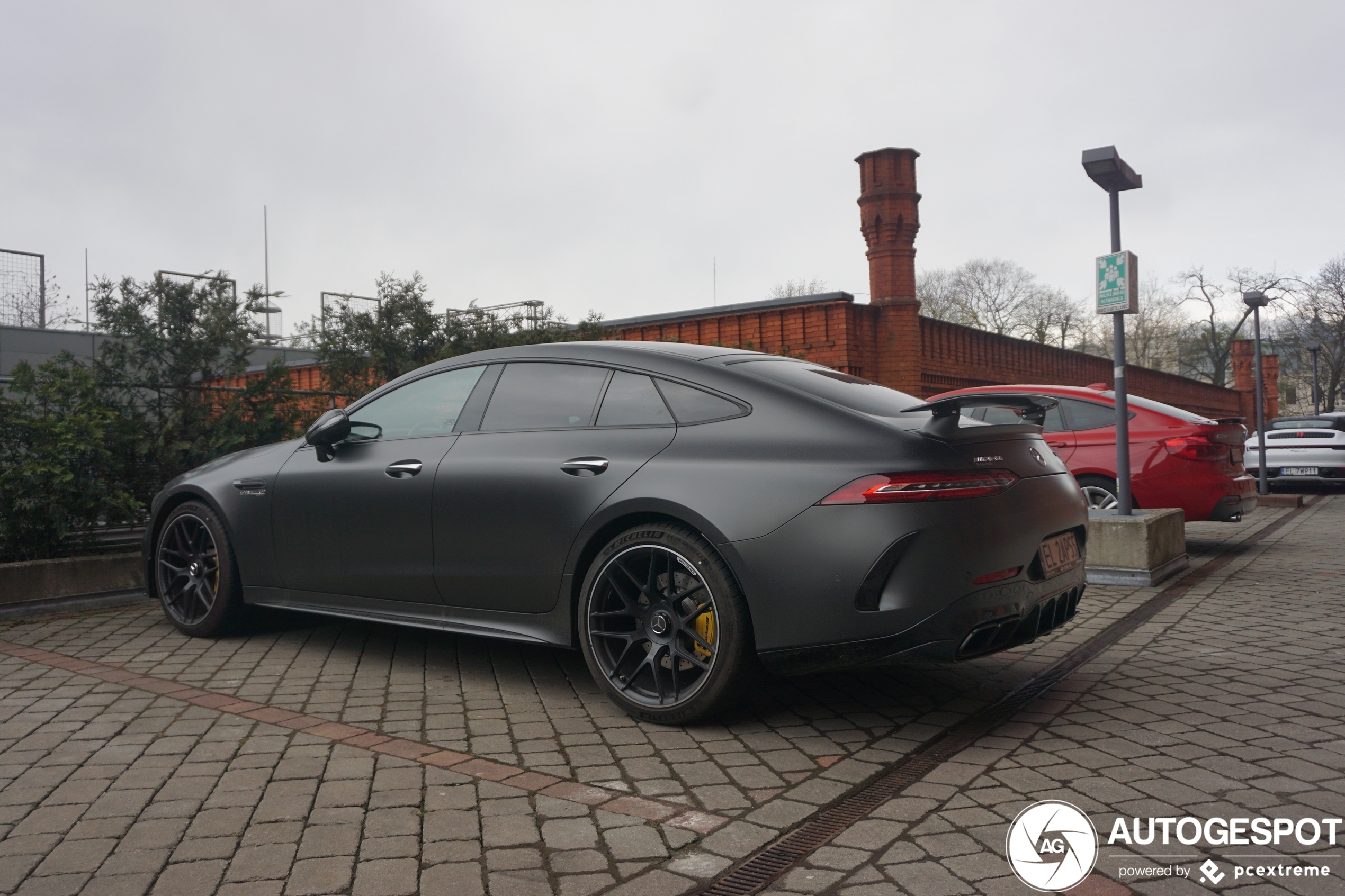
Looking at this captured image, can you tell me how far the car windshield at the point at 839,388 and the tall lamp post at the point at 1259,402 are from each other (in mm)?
12368

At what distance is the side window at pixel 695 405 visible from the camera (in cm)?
404

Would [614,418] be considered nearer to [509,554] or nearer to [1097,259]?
[509,554]

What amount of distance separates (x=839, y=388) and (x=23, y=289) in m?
20.2

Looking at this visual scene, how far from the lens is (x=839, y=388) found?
4.20 metres

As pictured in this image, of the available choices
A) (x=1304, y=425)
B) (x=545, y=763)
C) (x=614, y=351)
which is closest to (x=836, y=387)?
(x=614, y=351)

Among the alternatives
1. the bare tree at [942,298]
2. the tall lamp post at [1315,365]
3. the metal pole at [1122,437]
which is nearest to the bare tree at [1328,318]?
the tall lamp post at [1315,365]

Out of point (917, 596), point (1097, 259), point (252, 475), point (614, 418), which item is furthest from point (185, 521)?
point (1097, 259)

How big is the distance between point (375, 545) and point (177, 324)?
413 centimetres

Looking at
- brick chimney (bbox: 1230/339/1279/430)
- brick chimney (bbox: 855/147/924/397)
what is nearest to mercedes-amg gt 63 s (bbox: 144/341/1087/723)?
brick chimney (bbox: 855/147/924/397)

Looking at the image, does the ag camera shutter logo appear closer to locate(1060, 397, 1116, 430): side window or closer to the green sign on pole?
the green sign on pole

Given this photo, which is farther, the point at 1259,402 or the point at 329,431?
the point at 1259,402

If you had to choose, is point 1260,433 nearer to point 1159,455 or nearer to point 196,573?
point 1159,455

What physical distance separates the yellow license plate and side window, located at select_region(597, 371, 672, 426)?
1.52 metres

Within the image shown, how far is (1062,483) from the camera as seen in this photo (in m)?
4.25
